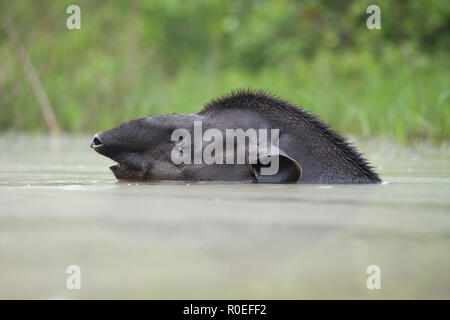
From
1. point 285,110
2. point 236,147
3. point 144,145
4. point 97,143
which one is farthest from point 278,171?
point 97,143

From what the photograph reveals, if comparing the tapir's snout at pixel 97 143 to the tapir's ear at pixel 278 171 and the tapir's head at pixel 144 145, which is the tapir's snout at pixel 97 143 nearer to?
the tapir's head at pixel 144 145

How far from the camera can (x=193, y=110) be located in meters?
11.5

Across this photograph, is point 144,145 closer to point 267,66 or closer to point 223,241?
point 223,241

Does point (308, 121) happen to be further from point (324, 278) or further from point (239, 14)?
point (239, 14)

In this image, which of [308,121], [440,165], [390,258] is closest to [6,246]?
[390,258]

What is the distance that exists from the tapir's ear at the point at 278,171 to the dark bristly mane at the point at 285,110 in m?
0.29

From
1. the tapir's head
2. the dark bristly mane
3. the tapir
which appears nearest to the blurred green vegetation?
the dark bristly mane

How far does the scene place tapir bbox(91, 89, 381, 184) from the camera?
4.09 m

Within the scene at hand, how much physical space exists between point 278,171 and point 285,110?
15.0 inches

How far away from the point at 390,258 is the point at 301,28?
19.2 meters

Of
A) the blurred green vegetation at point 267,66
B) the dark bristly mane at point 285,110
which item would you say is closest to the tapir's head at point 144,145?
the dark bristly mane at point 285,110

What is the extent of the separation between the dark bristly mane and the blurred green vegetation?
3337 millimetres

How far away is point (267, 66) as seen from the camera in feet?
69.6

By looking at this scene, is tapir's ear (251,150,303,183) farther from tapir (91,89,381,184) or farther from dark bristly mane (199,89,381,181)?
dark bristly mane (199,89,381,181)
